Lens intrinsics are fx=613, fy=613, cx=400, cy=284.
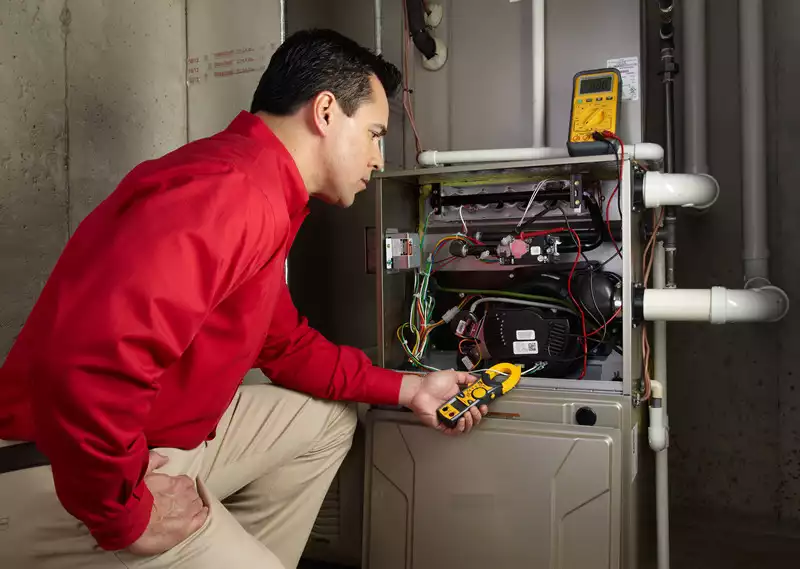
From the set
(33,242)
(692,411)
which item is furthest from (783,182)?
(33,242)

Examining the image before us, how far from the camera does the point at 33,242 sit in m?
1.55

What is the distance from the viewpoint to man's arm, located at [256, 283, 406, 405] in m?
1.40

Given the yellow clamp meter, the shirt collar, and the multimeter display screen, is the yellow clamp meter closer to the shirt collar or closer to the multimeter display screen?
the shirt collar

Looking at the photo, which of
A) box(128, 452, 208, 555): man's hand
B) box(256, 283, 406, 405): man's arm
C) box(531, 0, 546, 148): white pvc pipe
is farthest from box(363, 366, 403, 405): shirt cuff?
box(531, 0, 546, 148): white pvc pipe

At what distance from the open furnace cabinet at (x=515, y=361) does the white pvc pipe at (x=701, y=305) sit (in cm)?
8

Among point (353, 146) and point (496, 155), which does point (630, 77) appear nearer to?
point (496, 155)

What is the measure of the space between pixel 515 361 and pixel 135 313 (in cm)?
96

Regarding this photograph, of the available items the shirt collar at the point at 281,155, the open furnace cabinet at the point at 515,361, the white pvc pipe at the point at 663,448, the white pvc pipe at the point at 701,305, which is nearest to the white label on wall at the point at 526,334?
the open furnace cabinet at the point at 515,361

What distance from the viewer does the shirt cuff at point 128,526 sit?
2.60 ft

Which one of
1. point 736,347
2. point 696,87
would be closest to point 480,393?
point 736,347

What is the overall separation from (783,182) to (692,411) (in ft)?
2.56

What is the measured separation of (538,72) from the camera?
1.64 meters

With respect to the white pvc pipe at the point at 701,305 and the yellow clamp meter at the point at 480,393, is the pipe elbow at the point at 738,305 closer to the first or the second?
the white pvc pipe at the point at 701,305

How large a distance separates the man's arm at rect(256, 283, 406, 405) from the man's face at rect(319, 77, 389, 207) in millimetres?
334
